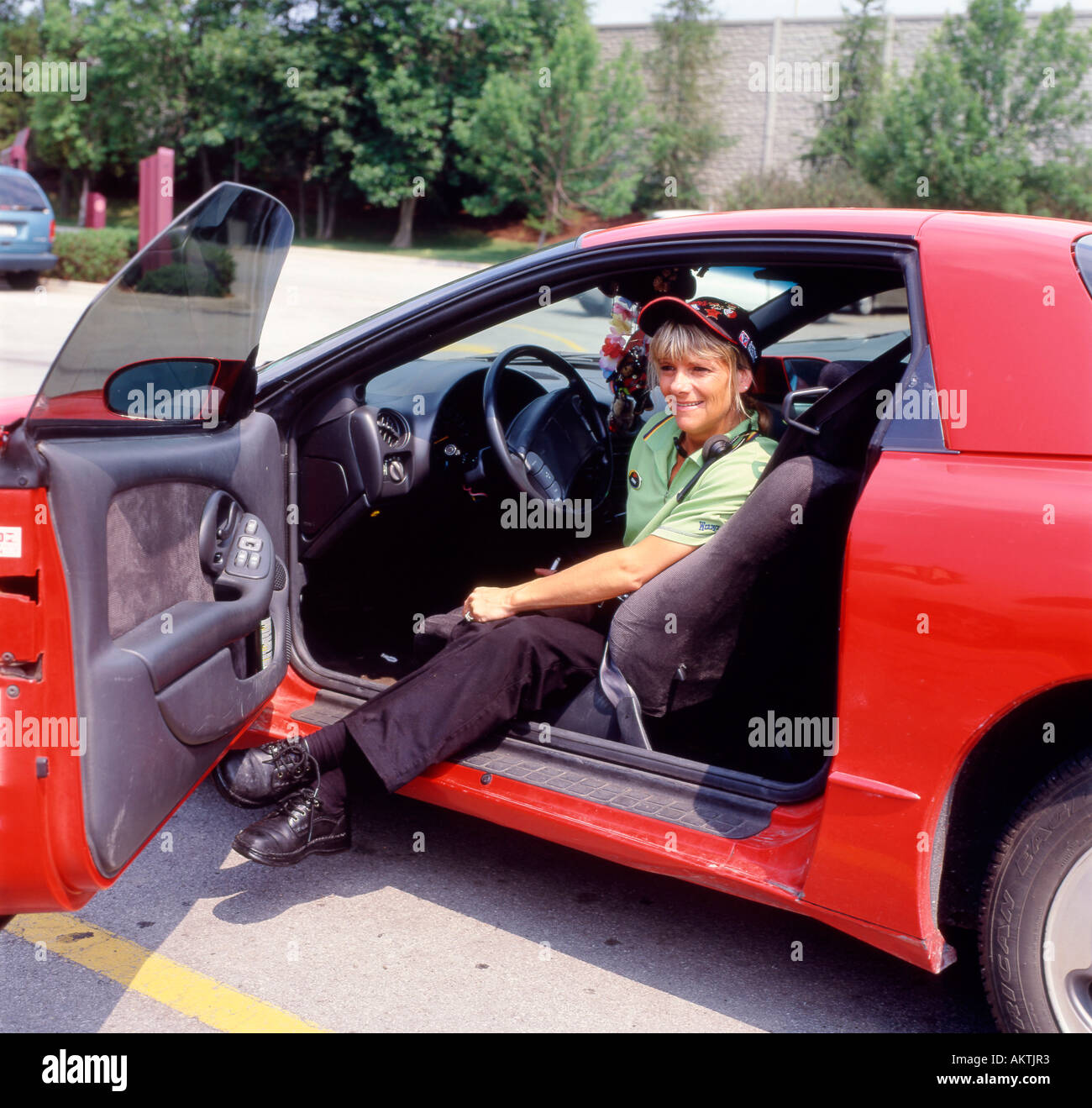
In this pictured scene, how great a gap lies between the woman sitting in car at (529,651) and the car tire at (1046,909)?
89 cm

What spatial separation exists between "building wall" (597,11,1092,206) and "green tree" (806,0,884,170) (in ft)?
1.89

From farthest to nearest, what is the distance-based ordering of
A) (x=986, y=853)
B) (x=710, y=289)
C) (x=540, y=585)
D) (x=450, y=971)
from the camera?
(x=710, y=289) → (x=540, y=585) → (x=450, y=971) → (x=986, y=853)

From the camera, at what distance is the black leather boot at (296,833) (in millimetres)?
2582

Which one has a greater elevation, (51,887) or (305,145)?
(305,145)

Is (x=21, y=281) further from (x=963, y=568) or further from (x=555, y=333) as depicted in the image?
(x=963, y=568)

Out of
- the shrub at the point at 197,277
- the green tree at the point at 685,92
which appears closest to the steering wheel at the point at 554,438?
the shrub at the point at 197,277

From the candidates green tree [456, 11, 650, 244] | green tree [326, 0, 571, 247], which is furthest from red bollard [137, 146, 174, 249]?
green tree [326, 0, 571, 247]

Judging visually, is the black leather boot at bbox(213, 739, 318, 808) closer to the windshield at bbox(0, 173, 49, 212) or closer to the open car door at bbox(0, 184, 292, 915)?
the open car door at bbox(0, 184, 292, 915)

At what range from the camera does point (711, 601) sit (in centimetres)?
245

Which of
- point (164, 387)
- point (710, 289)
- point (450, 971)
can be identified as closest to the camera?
point (164, 387)

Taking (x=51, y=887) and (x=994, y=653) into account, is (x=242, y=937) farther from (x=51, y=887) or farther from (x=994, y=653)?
(x=994, y=653)

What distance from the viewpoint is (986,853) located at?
214 centimetres
